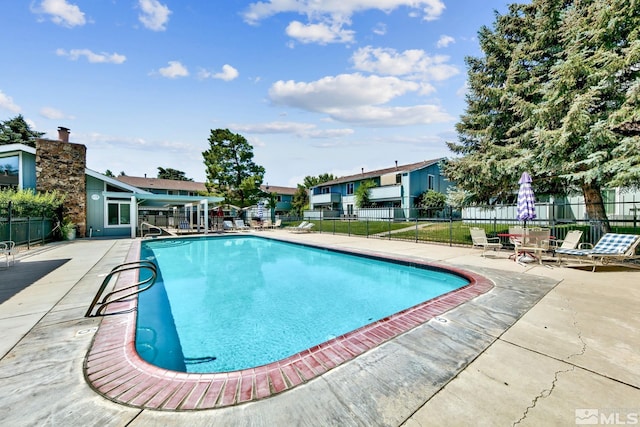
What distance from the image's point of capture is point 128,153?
22.6 m

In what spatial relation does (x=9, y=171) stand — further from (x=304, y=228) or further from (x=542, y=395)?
(x=542, y=395)

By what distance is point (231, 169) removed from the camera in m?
26.6

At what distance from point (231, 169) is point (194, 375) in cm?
2603

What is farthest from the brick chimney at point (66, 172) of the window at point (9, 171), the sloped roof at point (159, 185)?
the sloped roof at point (159, 185)

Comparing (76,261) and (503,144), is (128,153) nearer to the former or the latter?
(76,261)

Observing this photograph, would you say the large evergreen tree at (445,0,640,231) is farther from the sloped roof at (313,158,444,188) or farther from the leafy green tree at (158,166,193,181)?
the leafy green tree at (158,166,193,181)

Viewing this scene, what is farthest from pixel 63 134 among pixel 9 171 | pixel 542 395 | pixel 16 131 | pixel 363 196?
pixel 16 131

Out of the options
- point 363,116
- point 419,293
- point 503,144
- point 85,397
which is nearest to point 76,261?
point 85,397

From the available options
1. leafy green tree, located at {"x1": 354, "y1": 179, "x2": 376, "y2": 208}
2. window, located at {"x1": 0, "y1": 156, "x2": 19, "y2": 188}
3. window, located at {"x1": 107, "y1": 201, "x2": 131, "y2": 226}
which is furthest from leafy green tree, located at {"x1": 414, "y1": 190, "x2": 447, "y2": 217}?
window, located at {"x1": 0, "y1": 156, "x2": 19, "y2": 188}

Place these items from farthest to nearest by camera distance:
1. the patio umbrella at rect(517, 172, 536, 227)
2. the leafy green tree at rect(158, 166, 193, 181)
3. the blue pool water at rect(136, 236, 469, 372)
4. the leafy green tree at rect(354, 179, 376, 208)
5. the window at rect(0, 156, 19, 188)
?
the leafy green tree at rect(158, 166, 193, 181)
the leafy green tree at rect(354, 179, 376, 208)
the window at rect(0, 156, 19, 188)
the patio umbrella at rect(517, 172, 536, 227)
the blue pool water at rect(136, 236, 469, 372)

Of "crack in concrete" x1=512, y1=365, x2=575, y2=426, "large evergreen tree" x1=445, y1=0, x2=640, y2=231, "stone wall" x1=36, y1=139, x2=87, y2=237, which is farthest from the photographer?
"stone wall" x1=36, y1=139, x2=87, y2=237

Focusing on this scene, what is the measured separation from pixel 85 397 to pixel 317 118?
63.0 ft

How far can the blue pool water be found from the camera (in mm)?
3889

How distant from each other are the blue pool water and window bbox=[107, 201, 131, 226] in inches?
363
